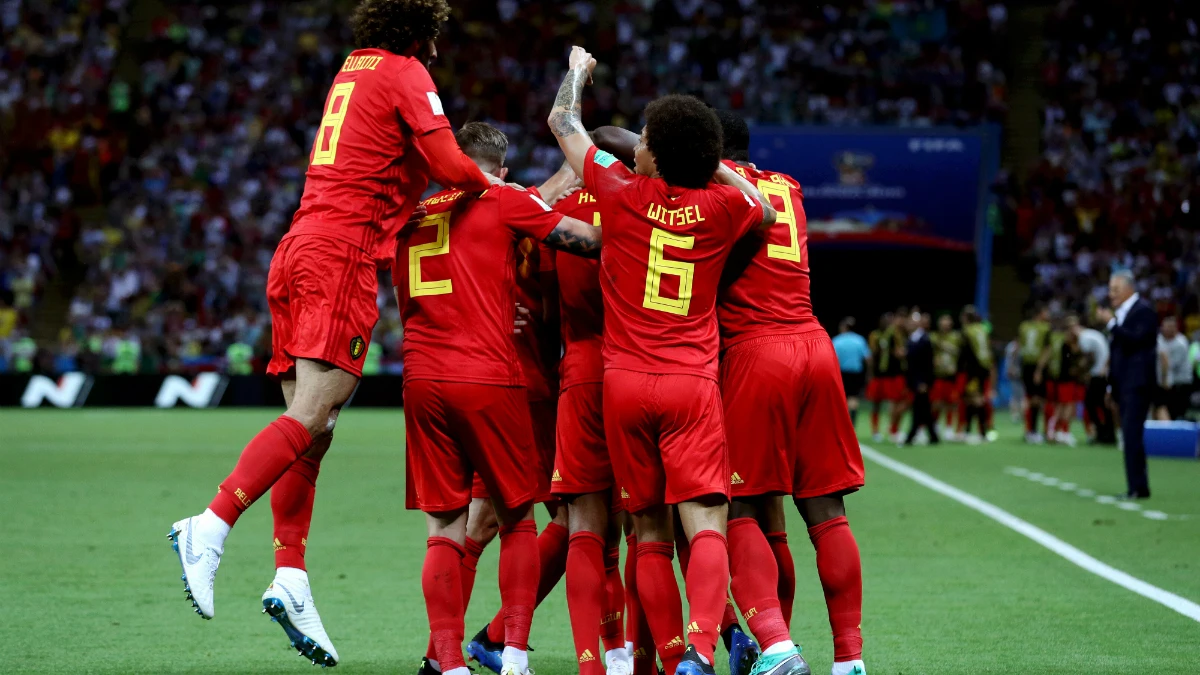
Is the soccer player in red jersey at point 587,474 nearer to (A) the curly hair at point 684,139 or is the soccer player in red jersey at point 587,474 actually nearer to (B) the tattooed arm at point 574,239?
(B) the tattooed arm at point 574,239

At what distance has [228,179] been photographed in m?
35.9

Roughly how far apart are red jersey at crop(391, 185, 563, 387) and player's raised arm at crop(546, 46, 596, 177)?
252mm

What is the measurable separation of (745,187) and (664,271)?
0.54 meters

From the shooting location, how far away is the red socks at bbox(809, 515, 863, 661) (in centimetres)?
581

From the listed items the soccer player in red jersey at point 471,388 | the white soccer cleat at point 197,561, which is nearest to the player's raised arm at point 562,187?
the soccer player in red jersey at point 471,388

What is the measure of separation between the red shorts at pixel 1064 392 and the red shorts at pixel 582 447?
1974cm

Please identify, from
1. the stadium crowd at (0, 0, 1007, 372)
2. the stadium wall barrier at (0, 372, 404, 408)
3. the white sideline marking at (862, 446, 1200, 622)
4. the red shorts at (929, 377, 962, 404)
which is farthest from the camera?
the stadium crowd at (0, 0, 1007, 372)

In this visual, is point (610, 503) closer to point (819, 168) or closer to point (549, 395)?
point (549, 395)

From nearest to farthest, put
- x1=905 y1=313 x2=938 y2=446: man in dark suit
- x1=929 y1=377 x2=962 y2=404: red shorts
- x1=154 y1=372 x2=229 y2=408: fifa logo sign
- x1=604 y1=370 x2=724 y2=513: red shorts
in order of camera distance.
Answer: x1=604 y1=370 x2=724 y2=513: red shorts → x1=905 y1=313 x2=938 y2=446: man in dark suit → x1=929 y1=377 x2=962 y2=404: red shorts → x1=154 y1=372 x2=229 y2=408: fifa logo sign

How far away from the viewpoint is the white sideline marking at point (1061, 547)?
325 inches

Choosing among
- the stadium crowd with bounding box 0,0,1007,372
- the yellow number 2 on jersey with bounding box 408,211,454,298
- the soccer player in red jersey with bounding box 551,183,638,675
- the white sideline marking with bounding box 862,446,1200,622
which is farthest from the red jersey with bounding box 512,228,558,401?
the stadium crowd with bounding box 0,0,1007,372

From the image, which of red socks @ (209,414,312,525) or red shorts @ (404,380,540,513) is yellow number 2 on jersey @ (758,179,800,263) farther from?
red socks @ (209,414,312,525)

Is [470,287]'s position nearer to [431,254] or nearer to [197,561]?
[431,254]

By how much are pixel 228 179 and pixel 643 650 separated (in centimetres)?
3185
